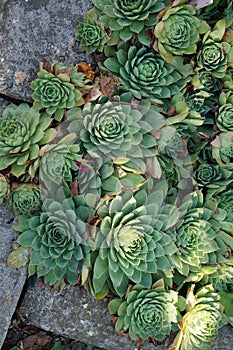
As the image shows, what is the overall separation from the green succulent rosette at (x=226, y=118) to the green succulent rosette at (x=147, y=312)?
27.3 inches

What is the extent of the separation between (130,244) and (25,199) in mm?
447

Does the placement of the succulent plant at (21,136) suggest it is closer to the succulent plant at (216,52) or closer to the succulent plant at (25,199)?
the succulent plant at (25,199)

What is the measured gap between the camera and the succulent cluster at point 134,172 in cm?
195

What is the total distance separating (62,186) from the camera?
1993mm

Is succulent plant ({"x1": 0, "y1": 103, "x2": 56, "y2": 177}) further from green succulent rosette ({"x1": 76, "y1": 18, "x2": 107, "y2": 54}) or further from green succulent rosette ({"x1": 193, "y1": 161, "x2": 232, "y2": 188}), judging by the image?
green succulent rosette ({"x1": 193, "y1": 161, "x2": 232, "y2": 188})

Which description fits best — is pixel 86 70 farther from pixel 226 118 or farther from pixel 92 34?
pixel 226 118

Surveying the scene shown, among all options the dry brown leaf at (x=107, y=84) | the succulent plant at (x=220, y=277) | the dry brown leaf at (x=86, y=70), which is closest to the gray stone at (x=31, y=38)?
the dry brown leaf at (x=86, y=70)

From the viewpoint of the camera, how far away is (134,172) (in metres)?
2.04

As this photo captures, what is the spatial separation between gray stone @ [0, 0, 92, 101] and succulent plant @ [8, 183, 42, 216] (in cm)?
38

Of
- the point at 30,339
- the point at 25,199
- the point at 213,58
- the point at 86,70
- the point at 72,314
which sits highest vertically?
the point at 213,58

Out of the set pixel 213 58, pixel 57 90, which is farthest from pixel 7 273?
pixel 213 58

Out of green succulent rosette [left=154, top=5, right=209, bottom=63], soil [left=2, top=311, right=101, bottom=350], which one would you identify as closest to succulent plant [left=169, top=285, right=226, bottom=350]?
soil [left=2, top=311, right=101, bottom=350]

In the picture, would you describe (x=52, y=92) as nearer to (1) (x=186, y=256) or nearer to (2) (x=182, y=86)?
(2) (x=182, y=86)

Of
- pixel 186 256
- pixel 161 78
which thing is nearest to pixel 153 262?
pixel 186 256
